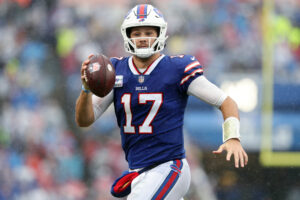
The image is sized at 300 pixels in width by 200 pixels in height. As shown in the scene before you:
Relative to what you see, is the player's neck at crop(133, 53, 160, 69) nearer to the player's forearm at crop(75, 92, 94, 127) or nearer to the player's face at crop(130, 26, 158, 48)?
the player's face at crop(130, 26, 158, 48)

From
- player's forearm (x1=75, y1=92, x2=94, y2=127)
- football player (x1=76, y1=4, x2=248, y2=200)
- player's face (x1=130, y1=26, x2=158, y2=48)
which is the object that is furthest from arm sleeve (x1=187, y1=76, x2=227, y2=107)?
player's forearm (x1=75, y1=92, x2=94, y2=127)

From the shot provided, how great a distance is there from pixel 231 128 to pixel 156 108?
0.45m

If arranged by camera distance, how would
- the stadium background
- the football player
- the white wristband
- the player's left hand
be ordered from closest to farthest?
the player's left hand < the white wristband < the football player < the stadium background

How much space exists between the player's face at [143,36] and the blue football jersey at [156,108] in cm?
14

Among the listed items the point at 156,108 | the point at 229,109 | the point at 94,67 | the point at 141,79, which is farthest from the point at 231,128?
the point at 94,67

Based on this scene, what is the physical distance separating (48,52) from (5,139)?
1.44 metres

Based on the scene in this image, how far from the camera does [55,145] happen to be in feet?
26.0

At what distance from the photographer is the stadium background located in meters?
7.57

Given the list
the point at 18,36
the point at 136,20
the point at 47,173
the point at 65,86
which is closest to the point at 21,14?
the point at 18,36

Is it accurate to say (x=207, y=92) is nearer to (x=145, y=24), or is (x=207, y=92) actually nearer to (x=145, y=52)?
(x=145, y=52)

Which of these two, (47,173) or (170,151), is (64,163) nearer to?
(47,173)

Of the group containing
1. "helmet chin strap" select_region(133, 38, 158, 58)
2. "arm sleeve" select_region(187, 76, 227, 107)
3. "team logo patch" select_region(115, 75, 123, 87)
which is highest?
"helmet chin strap" select_region(133, 38, 158, 58)

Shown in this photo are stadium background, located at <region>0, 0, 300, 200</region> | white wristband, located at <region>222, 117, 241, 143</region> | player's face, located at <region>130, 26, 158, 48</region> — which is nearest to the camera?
white wristband, located at <region>222, 117, 241, 143</region>

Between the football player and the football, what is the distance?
5 cm
